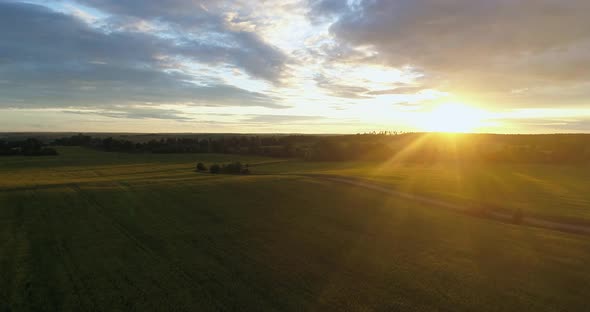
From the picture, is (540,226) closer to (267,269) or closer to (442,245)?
(442,245)

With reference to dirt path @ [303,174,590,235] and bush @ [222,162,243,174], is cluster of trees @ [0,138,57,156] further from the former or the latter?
dirt path @ [303,174,590,235]

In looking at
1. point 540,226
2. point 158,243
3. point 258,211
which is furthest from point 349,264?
point 540,226

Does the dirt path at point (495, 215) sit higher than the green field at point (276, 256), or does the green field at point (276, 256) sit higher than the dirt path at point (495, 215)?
the green field at point (276, 256)

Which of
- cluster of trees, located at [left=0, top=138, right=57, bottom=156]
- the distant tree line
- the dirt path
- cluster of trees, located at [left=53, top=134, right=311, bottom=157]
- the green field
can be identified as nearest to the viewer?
the green field

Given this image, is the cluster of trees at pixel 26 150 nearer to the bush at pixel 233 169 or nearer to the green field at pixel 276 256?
the bush at pixel 233 169

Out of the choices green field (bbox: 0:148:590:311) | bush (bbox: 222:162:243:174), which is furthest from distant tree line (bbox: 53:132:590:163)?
green field (bbox: 0:148:590:311)

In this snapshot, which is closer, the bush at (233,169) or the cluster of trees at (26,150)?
the bush at (233,169)

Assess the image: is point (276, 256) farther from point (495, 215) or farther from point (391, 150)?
point (391, 150)

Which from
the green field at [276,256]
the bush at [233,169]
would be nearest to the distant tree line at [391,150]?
the bush at [233,169]
